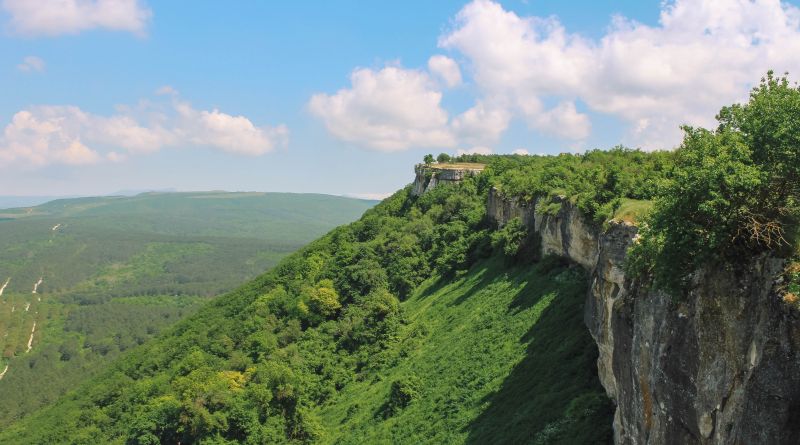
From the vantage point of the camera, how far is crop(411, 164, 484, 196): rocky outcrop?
7906 centimetres

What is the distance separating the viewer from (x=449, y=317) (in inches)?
1741

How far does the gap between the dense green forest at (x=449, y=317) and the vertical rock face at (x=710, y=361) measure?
0.61 metres

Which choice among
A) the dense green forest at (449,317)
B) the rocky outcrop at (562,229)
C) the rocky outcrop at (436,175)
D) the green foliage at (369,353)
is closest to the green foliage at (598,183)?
the dense green forest at (449,317)

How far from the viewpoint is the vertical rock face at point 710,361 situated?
10.5m

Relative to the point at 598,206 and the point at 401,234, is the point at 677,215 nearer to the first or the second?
the point at 598,206

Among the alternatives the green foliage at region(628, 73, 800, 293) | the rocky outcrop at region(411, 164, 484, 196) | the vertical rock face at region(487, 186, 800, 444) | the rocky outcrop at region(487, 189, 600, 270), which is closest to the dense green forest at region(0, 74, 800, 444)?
the green foliage at region(628, 73, 800, 293)

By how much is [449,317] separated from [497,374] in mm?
13925

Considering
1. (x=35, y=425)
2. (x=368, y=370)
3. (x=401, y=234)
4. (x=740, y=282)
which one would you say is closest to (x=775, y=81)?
(x=740, y=282)

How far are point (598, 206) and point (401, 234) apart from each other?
43.0 metres

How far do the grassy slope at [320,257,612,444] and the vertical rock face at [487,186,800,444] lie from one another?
16.1 ft

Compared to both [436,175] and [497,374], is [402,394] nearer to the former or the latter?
[497,374]

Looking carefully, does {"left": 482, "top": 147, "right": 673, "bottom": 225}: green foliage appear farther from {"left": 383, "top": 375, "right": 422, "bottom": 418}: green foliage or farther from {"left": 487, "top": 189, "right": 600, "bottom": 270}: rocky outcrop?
{"left": 383, "top": 375, "right": 422, "bottom": 418}: green foliage

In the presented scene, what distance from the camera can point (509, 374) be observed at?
29.3 m

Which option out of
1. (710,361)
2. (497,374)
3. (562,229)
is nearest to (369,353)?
(497,374)
